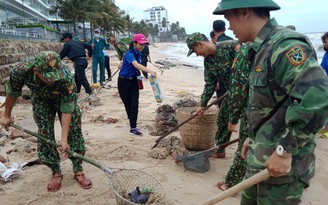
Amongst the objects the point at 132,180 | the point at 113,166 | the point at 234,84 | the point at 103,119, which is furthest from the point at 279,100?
the point at 103,119

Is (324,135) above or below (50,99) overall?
below

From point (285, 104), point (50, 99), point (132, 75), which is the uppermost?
point (285, 104)

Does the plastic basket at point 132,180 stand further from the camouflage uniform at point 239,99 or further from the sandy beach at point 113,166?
the camouflage uniform at point 239,99

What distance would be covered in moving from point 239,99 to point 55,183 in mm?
2346

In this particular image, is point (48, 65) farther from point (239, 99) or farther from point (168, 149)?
point (168, 149)

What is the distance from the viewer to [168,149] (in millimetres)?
4246

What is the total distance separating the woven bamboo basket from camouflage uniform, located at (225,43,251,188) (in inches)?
41.1

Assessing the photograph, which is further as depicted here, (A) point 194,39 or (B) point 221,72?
(B) point 221,72

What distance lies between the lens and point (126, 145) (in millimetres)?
4551

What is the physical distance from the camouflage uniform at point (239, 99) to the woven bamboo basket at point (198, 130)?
104 cm

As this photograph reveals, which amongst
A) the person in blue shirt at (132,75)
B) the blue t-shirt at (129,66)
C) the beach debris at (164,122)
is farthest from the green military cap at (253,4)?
the beach debris at (164,122)

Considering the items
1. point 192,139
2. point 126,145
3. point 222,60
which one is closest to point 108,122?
point 126,145

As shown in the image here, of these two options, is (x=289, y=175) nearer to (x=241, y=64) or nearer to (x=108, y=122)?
(x=241, y=64)

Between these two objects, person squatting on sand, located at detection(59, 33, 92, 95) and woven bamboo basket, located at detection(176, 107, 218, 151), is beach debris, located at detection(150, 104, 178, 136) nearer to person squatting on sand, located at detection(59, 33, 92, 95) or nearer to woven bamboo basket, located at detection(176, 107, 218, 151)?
woven bamboo basket, located at detection(176, 107, 218, 151)
